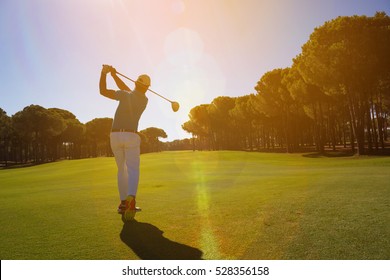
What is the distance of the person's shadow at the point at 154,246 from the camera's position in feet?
11.0

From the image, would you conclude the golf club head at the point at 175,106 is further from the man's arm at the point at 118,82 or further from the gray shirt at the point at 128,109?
the gray shirt at the point at 128,109

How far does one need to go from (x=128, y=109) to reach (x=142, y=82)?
63cm

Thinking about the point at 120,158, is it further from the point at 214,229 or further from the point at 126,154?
the point at 214,229

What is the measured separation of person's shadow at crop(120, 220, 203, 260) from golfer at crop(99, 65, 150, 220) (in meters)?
1.35

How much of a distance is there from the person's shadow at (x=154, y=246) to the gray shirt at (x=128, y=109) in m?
2.12

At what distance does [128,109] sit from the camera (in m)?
5.98

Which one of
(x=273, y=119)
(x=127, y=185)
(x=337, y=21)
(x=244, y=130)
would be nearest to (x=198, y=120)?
(x=244, y=130)

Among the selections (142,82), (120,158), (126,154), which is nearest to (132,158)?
(126,154)

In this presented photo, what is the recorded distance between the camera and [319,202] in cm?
576

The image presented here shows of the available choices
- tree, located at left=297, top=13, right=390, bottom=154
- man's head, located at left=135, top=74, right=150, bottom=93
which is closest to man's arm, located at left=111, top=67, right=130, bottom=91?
man's head, located at left=135, top=74, right=150, bottom=93

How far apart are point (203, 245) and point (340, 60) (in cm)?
3089

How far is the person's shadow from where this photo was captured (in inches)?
132

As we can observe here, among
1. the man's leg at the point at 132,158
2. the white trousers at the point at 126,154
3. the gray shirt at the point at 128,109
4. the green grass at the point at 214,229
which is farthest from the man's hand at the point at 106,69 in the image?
the green grass at the point at 214,229
